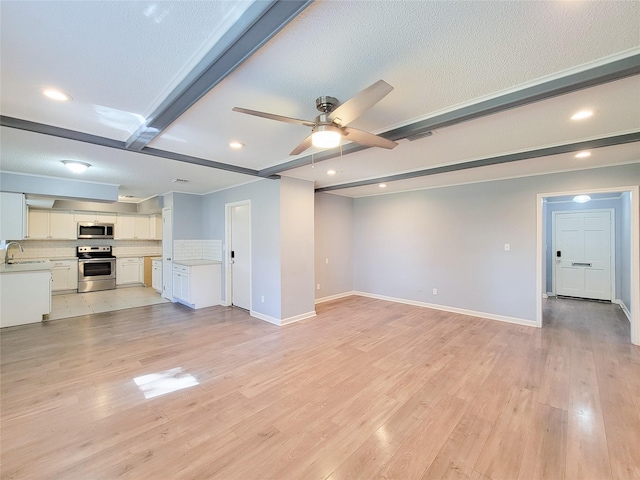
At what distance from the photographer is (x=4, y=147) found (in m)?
3.18

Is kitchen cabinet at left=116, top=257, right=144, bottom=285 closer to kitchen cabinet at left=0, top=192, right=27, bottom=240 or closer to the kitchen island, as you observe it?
the kitchen island

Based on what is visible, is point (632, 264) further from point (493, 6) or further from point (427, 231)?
point (493, 6)

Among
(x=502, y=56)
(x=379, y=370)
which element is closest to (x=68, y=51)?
(x=502, y=56)

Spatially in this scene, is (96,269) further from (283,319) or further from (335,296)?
(335,296)

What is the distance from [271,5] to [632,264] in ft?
17.5

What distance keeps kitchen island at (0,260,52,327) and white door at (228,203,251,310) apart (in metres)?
2.99

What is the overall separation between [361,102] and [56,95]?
2.31m

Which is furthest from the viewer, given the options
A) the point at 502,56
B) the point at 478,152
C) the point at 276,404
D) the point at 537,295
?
the point at 537,295

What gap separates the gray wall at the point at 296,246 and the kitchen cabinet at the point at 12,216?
4237 millimetres

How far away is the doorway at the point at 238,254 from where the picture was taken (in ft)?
17.5

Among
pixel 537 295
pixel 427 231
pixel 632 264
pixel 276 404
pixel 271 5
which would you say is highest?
pixel 271 5

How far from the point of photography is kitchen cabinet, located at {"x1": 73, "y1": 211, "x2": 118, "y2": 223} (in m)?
7.11

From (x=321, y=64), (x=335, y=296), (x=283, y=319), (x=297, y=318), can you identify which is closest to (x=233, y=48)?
(x=321, y=64)

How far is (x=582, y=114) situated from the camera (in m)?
2.41
